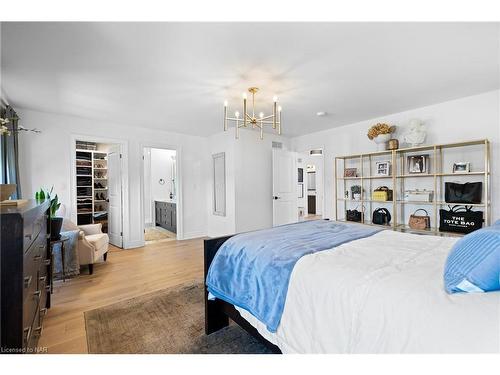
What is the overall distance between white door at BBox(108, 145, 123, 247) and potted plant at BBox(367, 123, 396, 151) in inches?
179

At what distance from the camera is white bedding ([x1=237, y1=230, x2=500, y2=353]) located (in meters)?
0.87

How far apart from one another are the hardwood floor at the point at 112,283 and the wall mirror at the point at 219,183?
1.03 metres

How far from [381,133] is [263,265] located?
340cm

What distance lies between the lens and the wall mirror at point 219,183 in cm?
524

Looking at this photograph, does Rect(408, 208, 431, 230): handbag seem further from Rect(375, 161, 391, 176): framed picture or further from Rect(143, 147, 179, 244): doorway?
Rect(143, 147, 179, 244): doorway

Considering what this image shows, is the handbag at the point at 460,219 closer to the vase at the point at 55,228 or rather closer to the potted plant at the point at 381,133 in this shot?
the potted plant at the point at 381,133

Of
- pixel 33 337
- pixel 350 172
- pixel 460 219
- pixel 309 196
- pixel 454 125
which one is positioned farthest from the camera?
pixel 309 196

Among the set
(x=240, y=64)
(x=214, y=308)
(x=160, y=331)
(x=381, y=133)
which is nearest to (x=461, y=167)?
(x=381, y=133)

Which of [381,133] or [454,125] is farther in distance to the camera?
[381,133]

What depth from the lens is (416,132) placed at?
11.7 ft

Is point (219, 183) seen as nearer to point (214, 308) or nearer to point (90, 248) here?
point (90, 248)

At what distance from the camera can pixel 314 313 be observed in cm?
126
